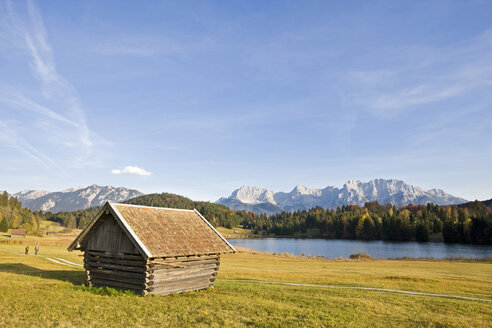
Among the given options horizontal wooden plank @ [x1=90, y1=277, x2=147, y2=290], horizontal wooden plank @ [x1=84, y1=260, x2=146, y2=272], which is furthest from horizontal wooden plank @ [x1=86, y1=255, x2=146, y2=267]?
horizontal wooden plank @ [x1=90, y1=277, x2=147, y2=290]

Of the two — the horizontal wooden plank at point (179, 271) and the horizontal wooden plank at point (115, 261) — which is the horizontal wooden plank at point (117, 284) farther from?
the horizontal wooden plank at point (115, 261)

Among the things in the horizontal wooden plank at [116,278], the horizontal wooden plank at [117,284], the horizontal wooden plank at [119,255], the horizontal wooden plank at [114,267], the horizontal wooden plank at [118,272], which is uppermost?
the horizontal wooden plank at [119,255]

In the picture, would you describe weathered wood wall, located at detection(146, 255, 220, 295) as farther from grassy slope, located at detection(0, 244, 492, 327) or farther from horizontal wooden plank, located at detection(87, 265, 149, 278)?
grassy slope, located at detection(0, 244, 492, 327)

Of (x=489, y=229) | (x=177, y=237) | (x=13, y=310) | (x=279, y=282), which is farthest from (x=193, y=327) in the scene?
(x=489, y=229)

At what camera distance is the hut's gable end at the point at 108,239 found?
2159cm

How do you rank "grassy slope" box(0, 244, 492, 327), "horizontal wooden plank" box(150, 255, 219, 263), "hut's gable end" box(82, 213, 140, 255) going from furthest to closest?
"hut's gable end" box(82, 213, 140, 255) < "horizontal wooden plank" box(150, 255, 219, 263) < "grassy slope" box(0, 244, 492, 327)

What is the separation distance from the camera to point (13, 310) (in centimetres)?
1475

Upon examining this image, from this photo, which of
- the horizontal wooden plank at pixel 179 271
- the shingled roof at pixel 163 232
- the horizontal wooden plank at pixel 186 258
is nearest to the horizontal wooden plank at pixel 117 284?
the horizontal wooden plank at pixel 179 271

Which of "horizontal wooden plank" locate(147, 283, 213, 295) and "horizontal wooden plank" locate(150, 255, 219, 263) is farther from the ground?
"horizontal wooden plank" locate(150, 255, 219, 263)

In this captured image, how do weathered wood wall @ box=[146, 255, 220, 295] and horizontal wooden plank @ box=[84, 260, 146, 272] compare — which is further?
horizontal wooden plank @ box=[84, 260, 146, 272]

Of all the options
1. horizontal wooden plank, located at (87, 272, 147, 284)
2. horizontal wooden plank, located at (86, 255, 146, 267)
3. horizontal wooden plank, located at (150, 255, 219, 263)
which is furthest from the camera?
horizontal wooden plank, located at (150, 255, 219, 263)

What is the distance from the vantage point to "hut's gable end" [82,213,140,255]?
21.6m

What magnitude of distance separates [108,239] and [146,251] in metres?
4.46

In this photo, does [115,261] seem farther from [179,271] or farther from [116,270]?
[179,271]
